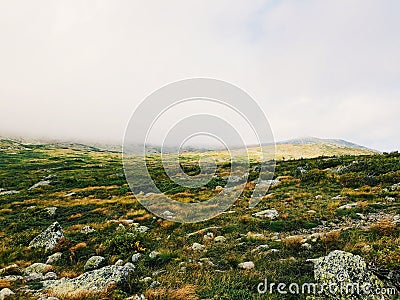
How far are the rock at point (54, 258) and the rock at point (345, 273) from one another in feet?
32.6

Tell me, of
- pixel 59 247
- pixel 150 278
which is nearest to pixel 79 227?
pixel 59 247

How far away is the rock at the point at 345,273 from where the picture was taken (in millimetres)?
Result: 6703

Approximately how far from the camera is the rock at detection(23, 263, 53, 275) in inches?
409

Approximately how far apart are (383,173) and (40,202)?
96.8 feet

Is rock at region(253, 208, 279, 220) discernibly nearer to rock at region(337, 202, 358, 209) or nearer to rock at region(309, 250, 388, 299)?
rock at region(337, 202, 358, 209)

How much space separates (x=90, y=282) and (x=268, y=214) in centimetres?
979

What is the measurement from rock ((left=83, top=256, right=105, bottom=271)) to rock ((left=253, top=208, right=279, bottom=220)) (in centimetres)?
827

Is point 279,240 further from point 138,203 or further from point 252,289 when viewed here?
point 138,203

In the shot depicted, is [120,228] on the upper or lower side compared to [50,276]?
upper

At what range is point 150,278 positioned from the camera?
28.4 ft

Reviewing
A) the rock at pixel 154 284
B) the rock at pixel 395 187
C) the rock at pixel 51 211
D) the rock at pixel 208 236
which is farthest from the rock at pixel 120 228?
the rock at pixel 395 187

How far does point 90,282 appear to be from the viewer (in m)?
8.29

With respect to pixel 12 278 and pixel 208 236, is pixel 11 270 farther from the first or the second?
pixel 208 236

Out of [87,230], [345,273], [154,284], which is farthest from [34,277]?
[345,273]
